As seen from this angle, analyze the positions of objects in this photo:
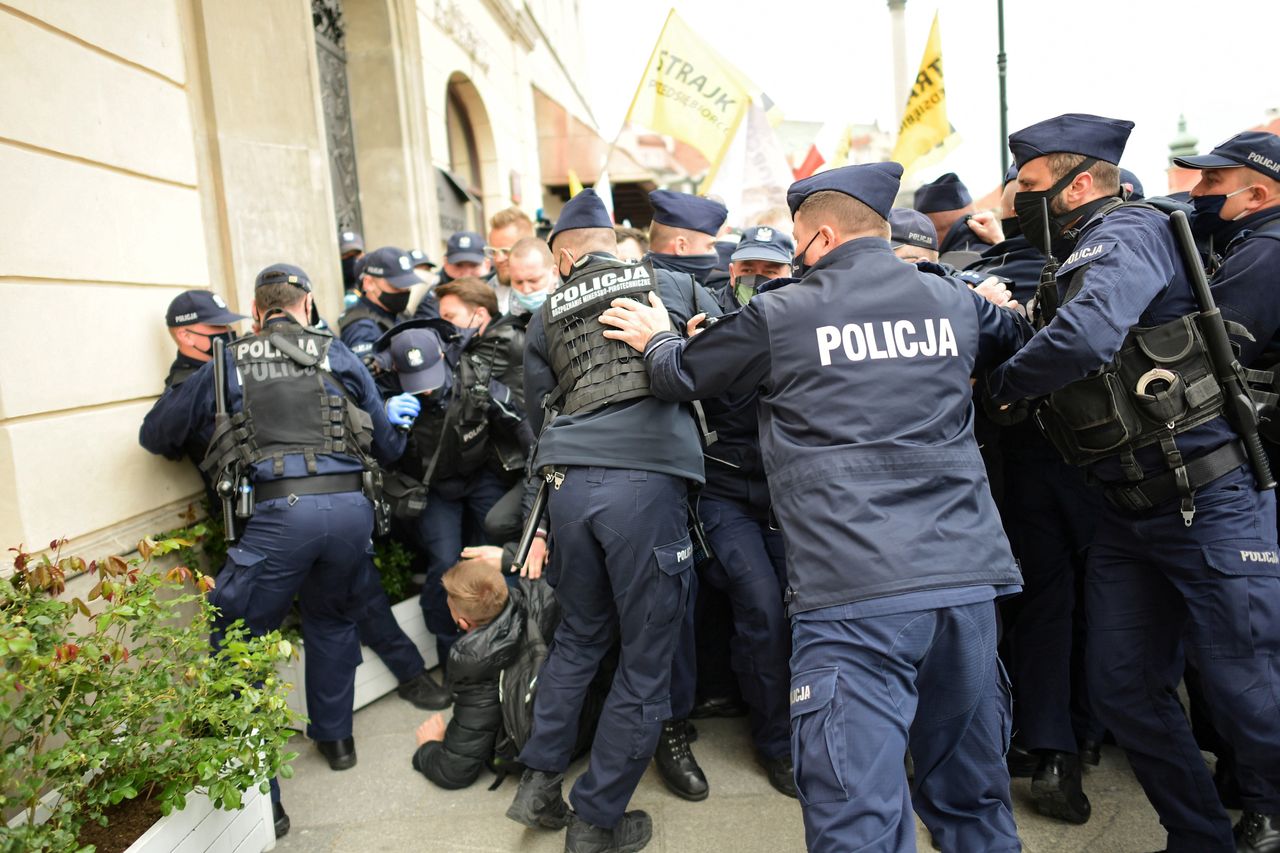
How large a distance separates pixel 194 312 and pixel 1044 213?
348 cm

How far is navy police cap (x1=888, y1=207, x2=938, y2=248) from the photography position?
381cm

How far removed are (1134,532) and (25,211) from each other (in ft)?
13.7

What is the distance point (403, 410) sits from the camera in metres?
4.30

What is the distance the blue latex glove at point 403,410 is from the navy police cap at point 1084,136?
9.53 feet

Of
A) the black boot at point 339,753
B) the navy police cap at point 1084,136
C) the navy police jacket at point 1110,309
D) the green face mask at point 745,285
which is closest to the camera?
the navy police jacket at point 1110,309

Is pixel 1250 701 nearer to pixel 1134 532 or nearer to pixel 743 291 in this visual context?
pixel 1134 532

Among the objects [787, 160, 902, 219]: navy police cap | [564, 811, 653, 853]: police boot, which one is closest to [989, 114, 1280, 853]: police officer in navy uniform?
[787, 160, 902, 219]: navy police cap

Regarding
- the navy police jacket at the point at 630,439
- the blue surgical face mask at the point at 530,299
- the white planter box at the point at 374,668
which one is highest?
the blue surgical face mask at the point at 530,299

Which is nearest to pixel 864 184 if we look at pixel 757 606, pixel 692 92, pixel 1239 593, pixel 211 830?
pixel 1239 593

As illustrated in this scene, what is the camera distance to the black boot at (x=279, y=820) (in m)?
3.37

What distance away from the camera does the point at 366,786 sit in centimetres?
374

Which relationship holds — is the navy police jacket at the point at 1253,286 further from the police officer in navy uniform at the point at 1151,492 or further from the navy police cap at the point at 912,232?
the navy police cap at the point at 912,232

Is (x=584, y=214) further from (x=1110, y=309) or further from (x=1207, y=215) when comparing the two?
(x=1207, y=215)

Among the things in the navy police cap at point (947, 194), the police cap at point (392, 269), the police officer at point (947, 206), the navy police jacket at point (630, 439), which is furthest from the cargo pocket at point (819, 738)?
the police cap at point (392, 269)
